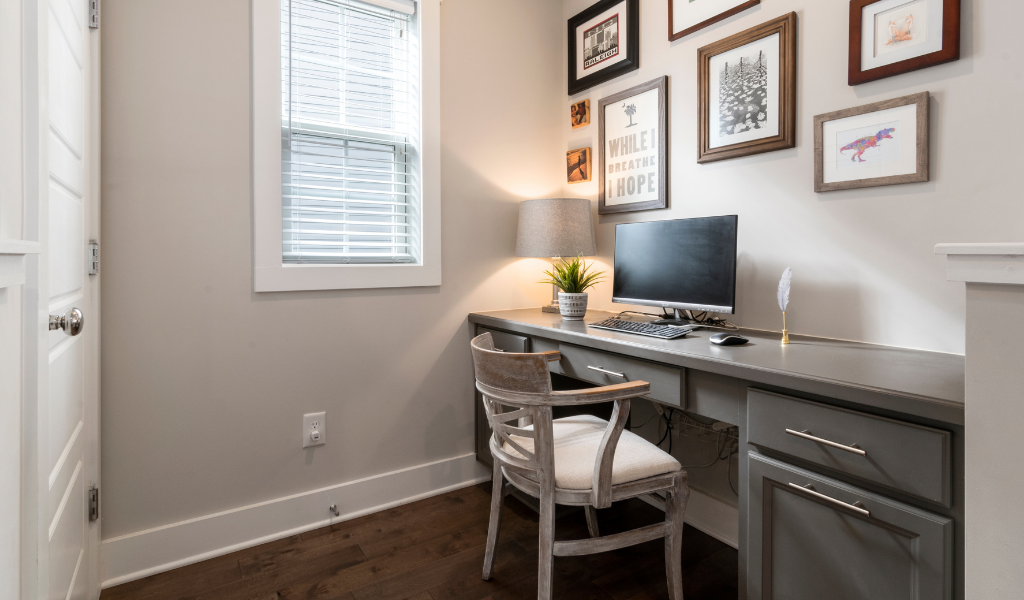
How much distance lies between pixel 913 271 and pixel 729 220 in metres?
0.55

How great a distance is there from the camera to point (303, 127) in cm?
217

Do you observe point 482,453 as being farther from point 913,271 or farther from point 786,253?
point 913,271

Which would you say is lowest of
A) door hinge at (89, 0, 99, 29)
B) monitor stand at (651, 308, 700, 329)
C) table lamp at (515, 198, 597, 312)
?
monitor stand at (651, 308, 700, 329)

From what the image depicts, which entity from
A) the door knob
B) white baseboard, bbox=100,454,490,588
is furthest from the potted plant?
the door knob

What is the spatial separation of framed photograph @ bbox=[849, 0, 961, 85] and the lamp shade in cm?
113

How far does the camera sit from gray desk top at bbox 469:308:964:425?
41.8 inches

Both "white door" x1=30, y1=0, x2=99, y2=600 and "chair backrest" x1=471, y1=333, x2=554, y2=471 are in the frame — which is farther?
"chair backrest" x1=471, y1=333, x2=554, y2=471

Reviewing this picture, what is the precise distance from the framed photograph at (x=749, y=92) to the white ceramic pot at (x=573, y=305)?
0.75m

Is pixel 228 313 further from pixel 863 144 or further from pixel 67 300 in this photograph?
pixel 863 144

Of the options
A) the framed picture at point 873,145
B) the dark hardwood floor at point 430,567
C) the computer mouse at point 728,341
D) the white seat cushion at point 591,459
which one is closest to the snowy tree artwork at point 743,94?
the framed picture at point 873,145

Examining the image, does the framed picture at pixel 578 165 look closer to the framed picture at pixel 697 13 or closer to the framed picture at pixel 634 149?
the framed picture at pixel 634 149

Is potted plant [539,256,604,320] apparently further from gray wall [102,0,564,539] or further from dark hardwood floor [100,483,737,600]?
dark hardwood floor [100,483,737,600]

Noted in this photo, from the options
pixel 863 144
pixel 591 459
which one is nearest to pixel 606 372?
pixel 591 459

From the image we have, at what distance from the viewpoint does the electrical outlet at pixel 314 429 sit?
217 cm
